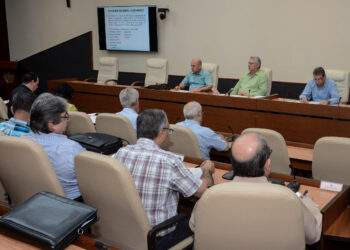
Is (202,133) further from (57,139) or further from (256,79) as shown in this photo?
(256,79)

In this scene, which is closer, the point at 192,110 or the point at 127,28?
the point at 192,110

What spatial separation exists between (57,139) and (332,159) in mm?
1880

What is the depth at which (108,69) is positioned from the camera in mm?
7742

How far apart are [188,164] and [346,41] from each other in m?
4.50

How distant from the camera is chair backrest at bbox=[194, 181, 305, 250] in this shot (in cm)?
158

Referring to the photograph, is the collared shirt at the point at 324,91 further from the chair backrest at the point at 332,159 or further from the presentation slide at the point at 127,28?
the presentation slide at the point at 127,28

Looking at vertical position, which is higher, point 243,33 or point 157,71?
point 243,33

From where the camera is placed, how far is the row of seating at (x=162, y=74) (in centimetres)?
557

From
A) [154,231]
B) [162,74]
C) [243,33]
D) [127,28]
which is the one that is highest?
[127,28]

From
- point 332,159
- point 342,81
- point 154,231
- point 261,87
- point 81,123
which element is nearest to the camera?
point 154,231

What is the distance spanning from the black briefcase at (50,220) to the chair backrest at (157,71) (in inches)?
215

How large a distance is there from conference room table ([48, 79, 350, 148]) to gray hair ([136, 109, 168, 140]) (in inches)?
88.2

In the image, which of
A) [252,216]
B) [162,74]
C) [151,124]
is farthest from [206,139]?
[162,74]

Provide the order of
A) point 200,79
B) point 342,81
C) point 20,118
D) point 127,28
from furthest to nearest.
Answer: point 127,28, point 200,79, point 342,81, point 20,118
